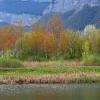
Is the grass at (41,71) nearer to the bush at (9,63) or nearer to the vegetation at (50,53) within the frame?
the vegetation at (50,53)

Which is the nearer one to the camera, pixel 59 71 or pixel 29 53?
pixel 59 71

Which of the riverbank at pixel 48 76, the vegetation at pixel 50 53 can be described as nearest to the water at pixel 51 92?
the riverbank at pixel 48 76

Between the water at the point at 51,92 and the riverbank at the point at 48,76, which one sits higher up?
the riverbank at the point at 48,76

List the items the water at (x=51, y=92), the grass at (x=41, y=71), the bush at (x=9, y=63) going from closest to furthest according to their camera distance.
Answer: the water at (x=51, y=92), the grass at (x=41, y=71), the bush at (x=9, y=63)

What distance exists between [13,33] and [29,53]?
71.5ft

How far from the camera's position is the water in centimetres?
3653

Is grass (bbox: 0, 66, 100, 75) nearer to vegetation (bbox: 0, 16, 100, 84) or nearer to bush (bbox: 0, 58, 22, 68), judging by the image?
vegetation (bbox: 0, 16, 100, 84)

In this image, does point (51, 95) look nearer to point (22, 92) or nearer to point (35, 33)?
point (22, 92)

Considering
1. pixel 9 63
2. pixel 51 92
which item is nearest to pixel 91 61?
pixel 9 63

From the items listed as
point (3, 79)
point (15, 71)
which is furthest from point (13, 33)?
point (3, 79)

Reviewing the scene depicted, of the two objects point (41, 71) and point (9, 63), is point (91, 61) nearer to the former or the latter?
point (9, 63)

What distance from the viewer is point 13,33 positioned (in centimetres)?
11119

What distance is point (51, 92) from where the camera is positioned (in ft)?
133

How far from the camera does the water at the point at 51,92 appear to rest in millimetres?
36531
